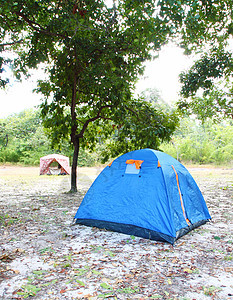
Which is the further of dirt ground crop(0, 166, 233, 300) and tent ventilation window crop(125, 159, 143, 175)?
tent ventilation window crop(125, 159, 143, 175)

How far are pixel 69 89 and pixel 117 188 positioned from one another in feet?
15.7

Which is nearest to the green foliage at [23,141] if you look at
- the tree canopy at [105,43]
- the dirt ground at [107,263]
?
the tree canopy at [105,43]

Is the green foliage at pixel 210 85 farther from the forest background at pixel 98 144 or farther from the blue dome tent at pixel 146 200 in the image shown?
the forest background at pixel 98 144

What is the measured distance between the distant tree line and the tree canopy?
17.0 metres

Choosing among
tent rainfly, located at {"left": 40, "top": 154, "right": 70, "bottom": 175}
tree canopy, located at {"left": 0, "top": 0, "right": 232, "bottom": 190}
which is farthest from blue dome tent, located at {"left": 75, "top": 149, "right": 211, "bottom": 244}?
tent rainfly, located at {"left": 40, "top": 154, "right": 70, "bottom": 175}

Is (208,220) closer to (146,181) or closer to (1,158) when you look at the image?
(146,181)

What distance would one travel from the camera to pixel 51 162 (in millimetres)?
19641

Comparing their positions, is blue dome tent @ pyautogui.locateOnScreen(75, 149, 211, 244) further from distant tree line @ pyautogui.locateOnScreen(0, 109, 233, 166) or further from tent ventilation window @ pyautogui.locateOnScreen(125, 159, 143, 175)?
distant tree line @ pyautogui.locateOnScreen(0, 109, 233, 166)

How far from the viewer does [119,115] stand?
758cm

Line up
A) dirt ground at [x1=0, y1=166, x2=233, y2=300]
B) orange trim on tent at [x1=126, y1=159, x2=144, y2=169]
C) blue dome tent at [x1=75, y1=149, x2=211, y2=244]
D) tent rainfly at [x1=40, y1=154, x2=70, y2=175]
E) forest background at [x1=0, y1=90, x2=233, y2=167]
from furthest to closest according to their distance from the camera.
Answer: forest background at [x1=0, y1=90, x2=233, y2=167] → tent rainfly at [x1=40, y1=154, x2=70, y2=175] → orange trim on tent at [x1=126, y1=159, x2=144, y2=169] → blue dome tent at [x1=75, y1=149, x2=211, y2=244] → dirt ground at [x1=0, y1=166, x2=233, y2=300]

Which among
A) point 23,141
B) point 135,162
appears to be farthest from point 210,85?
point 23,141

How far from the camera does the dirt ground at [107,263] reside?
2.61 meters

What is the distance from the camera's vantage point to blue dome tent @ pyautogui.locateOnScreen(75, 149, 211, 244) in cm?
416

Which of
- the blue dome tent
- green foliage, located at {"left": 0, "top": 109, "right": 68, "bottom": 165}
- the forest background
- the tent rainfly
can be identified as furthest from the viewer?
green foliage, located at {"left": 0, "top": 109, "right": 68, "bottom": 165}
